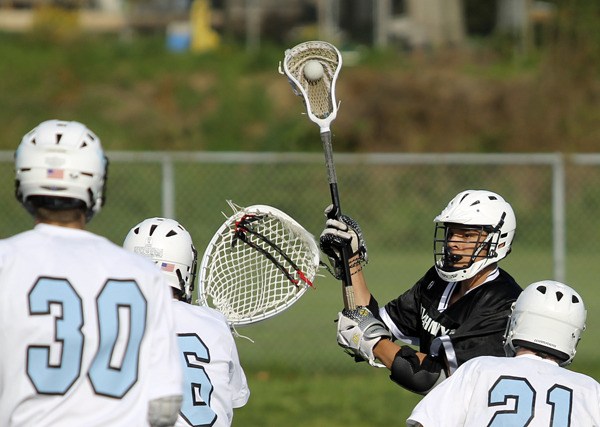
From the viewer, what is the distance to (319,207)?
15.0 m

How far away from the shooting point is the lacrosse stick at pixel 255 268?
5246mm

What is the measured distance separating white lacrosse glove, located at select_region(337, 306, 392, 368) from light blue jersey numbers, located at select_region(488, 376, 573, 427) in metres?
1.07

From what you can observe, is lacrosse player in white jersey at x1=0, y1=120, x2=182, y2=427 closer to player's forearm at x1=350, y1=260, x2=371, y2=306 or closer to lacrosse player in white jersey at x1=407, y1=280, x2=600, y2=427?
lacrosse player in white jersey at x1=407, y1=280, x2=600, y2=427

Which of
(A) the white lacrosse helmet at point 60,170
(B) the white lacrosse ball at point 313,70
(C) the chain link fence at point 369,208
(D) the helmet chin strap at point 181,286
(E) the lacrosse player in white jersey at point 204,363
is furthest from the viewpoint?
(C) the chain link fence at point 369,208

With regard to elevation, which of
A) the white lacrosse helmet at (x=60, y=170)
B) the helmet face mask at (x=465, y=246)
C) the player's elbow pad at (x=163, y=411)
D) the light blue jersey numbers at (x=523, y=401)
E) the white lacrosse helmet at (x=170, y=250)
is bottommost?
the player's elbow pad at (x=163, y=411)

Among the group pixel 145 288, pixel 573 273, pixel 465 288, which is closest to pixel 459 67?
pixel 573 273

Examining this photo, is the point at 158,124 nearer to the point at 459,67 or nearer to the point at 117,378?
the point at 459,67

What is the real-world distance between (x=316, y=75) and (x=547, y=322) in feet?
6.00

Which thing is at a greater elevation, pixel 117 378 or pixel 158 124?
pixel 158 124

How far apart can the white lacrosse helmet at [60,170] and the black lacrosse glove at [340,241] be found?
5.46 feet

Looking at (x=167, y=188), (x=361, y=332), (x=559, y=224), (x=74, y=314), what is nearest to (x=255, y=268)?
(x=361, y=332)

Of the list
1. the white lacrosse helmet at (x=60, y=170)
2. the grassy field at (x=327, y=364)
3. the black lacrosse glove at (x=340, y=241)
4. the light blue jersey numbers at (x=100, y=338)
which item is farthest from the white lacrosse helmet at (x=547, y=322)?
the grassy field at (x=327, y=364)

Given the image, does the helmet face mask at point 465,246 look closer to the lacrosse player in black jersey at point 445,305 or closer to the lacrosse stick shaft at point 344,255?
the lacrosse player in black jersey at point 445,305

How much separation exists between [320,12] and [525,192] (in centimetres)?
1624
